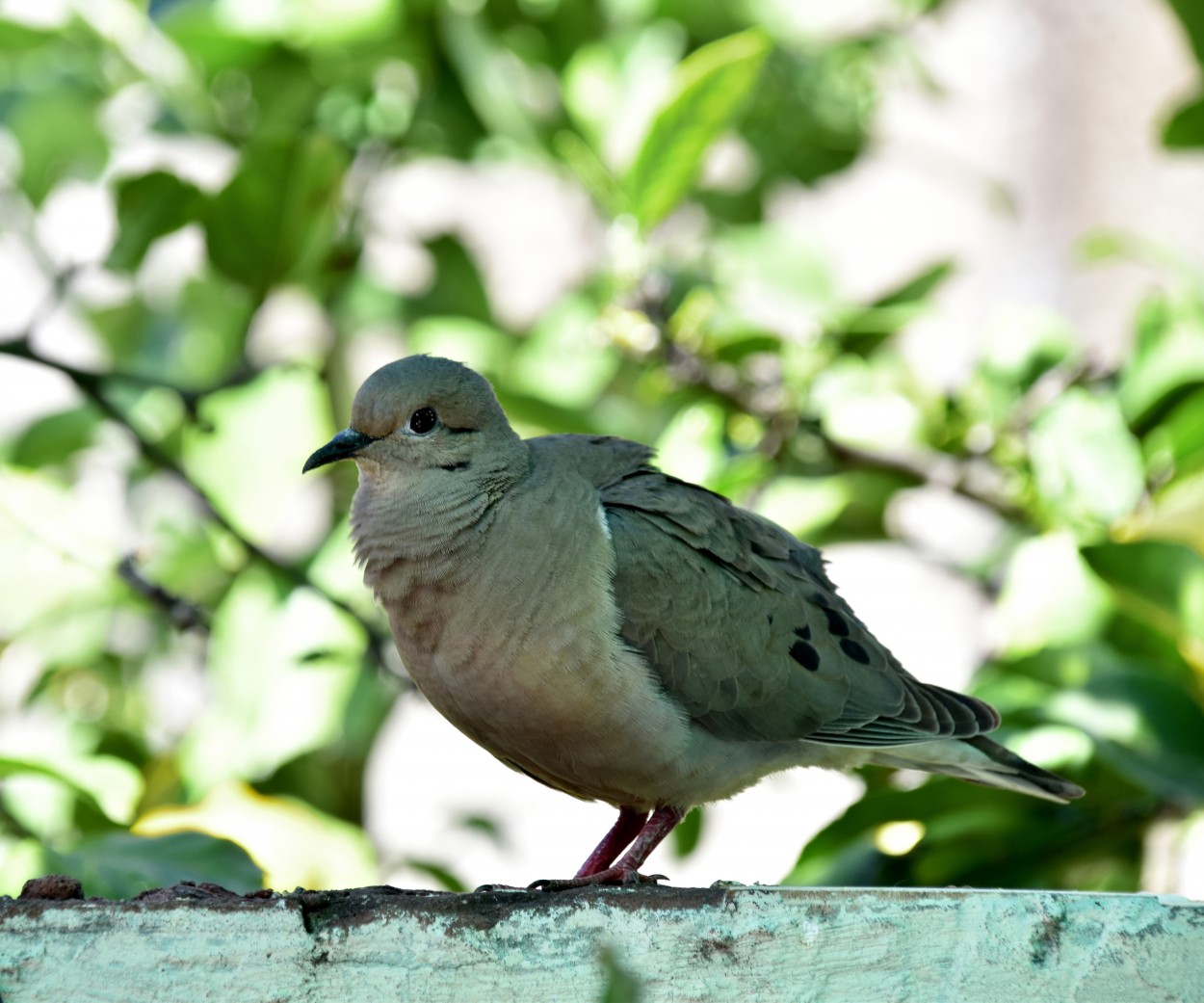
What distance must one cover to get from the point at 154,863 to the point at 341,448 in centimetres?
55

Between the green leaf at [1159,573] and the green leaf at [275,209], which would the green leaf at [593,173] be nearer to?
the green leaf at [275,209]

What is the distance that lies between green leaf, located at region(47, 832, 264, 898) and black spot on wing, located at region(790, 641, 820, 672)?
0.76m

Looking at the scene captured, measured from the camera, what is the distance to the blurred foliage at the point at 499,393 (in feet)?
7.13

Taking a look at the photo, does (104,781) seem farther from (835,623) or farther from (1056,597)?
(1056,597)

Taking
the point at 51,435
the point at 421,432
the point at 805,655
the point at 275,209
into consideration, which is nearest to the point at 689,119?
the point at 275,209

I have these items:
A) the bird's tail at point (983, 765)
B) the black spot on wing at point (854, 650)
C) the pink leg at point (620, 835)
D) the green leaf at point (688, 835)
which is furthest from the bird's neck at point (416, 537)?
the green leaf at point (688, 835)

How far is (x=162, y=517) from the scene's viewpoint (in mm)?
2908

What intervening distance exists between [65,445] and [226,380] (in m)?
0.47

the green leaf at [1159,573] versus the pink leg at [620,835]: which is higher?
the green leaf at [1159,573]

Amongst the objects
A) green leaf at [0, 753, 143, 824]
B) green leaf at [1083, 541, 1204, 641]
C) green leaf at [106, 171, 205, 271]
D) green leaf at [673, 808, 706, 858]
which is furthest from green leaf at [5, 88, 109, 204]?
green leaf at [1083, 541, 1204, 641]

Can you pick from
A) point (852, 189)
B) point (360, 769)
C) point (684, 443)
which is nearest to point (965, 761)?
point (684, 443)

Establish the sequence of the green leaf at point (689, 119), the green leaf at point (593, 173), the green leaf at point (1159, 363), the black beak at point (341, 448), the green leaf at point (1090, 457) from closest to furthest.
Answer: the black beak at point (341, 448) < the green leaf at point (689, 119) < the green leaf at point (1090, 457) < the green leaf at point (1159, 363) < the green leaf at point (593, 173)

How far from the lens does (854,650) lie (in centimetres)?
204

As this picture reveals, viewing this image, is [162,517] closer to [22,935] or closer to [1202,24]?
[22,935]
